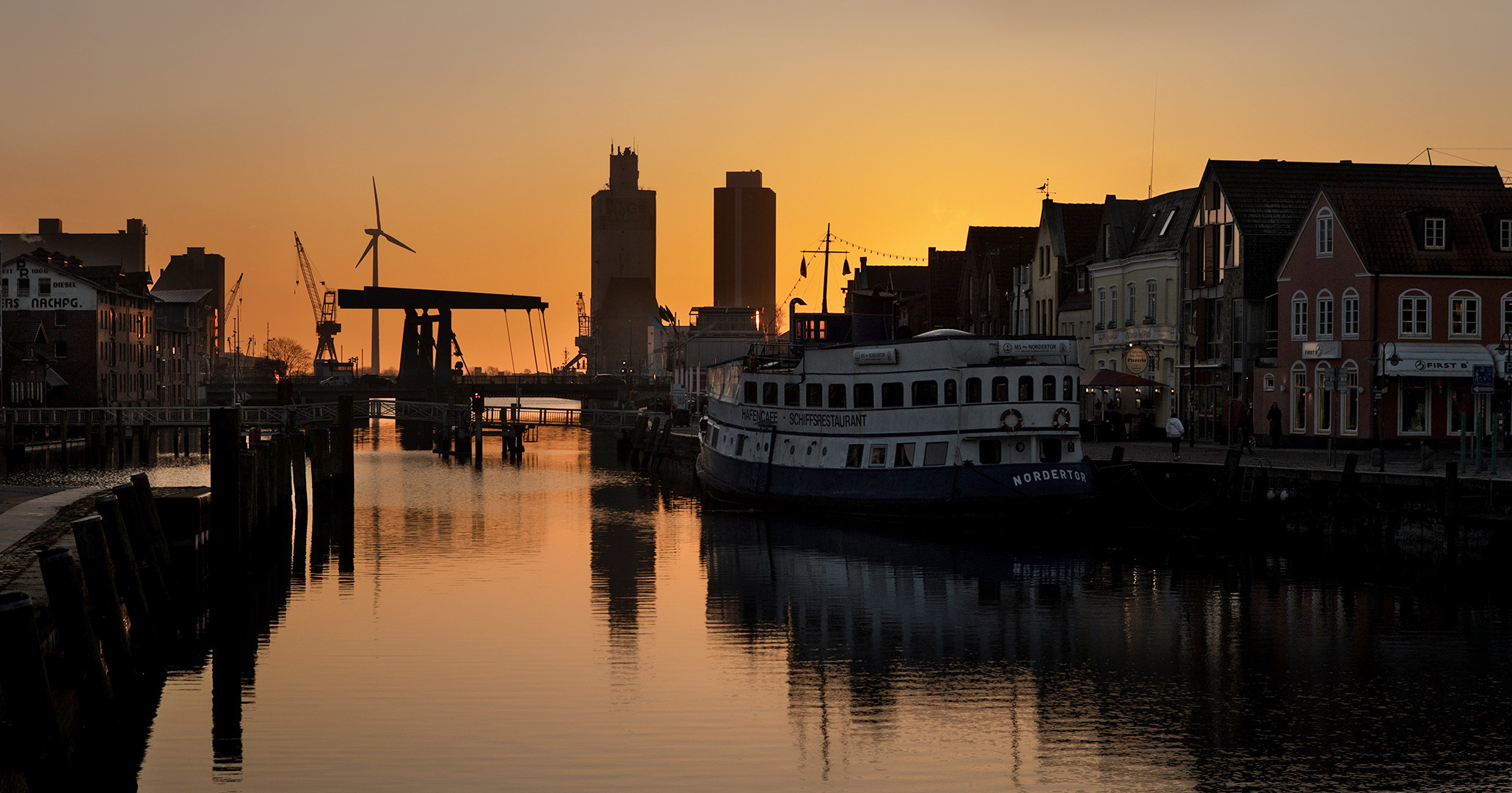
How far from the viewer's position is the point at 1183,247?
68000mm

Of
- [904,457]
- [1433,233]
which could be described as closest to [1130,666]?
[904,457]

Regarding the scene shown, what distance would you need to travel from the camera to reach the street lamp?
169ft

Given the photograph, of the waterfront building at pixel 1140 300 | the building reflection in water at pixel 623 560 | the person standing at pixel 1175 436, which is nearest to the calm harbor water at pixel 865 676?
the building reflection in water at pixel 623 560

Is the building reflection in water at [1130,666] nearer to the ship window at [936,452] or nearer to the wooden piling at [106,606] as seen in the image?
the ship window at [936,452]

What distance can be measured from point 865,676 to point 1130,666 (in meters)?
4.47

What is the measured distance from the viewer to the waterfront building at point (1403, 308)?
5269 centimetres

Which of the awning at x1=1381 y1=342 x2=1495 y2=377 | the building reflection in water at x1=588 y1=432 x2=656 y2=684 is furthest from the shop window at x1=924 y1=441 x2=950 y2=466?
the awning at x1=1381 y1=342 x2=1495 y2=377

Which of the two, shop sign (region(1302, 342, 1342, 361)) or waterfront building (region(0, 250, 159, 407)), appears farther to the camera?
waterfront building (region(0, 250, 159, 407))

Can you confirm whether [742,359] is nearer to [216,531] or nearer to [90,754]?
[216,531]

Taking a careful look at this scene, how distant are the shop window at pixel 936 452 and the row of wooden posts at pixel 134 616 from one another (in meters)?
16.8

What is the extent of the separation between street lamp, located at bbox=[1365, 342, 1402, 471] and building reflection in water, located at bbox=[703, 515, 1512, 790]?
50.5 ft

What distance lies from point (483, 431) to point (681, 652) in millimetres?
92977

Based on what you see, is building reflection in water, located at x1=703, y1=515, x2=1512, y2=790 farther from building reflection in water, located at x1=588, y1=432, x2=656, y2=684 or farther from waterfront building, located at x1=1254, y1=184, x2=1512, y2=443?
waterfront building, located at x1=1254, y1=184, x2=1512, y2=443

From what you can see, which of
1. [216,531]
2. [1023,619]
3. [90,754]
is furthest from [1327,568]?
[90,754]
